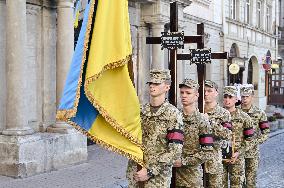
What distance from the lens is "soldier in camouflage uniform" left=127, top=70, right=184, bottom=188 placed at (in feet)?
14.0

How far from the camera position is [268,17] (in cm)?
3081

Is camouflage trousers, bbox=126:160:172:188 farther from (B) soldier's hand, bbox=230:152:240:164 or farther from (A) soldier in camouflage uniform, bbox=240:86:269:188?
(A) soldier in camouflage uniform, bbox=240:86:269:188

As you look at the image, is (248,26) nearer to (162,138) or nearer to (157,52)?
(157,52)

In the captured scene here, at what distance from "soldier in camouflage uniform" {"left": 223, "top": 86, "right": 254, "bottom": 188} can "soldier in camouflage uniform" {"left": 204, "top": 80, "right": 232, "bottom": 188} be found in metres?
0.48

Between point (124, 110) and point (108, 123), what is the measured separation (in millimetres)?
191

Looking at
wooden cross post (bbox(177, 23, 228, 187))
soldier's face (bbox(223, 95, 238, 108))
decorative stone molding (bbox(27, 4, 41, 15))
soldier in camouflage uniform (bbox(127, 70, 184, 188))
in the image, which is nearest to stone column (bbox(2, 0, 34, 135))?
decorative stone molding (bbox(27, 4, 41, 15))

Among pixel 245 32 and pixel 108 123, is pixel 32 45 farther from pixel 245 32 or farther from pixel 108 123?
pixel 245 32

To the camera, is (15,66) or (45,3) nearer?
(15,66)

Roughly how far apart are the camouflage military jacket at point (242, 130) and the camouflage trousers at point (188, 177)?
1591mm

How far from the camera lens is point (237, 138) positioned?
21.0 ft

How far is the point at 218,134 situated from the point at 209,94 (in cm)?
53

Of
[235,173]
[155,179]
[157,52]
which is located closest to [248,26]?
[157,52]

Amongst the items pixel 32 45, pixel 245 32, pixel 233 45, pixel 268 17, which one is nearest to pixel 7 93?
pixel 32 45

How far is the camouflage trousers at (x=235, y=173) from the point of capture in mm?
6176
